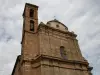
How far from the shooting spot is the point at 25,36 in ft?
62.7

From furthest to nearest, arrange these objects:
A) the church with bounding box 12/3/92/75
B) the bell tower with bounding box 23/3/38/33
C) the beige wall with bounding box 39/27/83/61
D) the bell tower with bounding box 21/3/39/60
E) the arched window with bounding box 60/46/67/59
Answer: the bell tower with bounding box 23/3/38/33 < the arched window with bounding box 60/46/67/59 < the beige wall with bounding box 39/27/83/61 < the bell tower with bounding box 21/3/39/60 < the church with bounding box 12/3/92/75

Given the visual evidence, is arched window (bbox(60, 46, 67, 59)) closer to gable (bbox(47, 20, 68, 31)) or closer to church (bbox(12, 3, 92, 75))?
church (bbox(12, 3, 92, 75))

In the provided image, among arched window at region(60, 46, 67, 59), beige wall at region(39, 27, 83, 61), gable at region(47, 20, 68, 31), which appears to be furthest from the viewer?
gable at region(47, 20, 68, 31)

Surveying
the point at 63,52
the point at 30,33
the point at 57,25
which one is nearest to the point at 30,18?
the point at 30,33

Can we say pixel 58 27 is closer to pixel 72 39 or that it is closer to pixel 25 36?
pixel 72 39

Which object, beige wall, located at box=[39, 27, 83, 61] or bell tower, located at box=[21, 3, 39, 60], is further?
beige wall, located at box=[39, 27, 83, 61]

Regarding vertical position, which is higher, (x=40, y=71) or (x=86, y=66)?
(x=86, y=66)

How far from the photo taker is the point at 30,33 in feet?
64.8

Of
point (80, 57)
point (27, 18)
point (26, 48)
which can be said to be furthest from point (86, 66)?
point (27, 18)

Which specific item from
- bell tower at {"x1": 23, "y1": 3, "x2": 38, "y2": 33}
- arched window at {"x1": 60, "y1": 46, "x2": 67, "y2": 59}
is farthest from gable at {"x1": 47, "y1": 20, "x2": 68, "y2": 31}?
arched window at {"x1": 60, "y1": 46, "x2": 67, "y2": 59}

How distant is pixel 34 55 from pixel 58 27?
19.2 feet

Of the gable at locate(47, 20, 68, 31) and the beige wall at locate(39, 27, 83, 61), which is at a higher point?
the gable at locate(47, 20, 68, 31)

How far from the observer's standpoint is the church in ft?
54.2

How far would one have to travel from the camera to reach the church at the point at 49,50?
16531 millimetres
